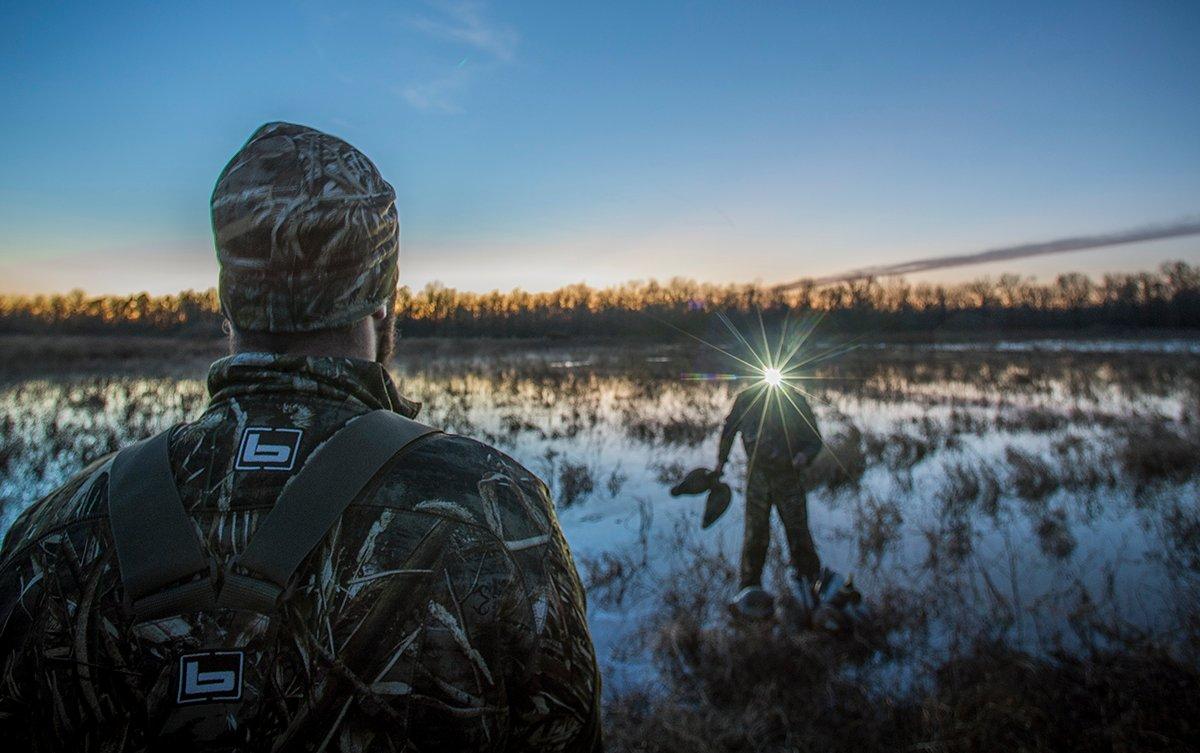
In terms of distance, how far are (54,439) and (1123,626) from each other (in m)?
12.9

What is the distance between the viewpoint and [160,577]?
3.54 ft

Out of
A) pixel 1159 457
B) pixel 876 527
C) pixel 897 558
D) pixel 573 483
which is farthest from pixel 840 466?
pixel 1159 457

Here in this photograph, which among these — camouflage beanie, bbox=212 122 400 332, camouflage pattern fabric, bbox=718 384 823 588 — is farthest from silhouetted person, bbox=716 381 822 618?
camouflage beanie, bbox=212 122 400 332

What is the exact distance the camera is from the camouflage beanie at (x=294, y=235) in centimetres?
134

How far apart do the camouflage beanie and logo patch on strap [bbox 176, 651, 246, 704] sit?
2.08 feet

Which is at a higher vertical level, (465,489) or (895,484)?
(465,489)

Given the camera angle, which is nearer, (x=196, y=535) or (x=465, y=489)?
(x=196, y=535)

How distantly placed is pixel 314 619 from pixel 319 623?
1 cm

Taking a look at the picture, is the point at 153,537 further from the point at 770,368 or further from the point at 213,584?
the point at 770,368

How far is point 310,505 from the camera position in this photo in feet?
3.70

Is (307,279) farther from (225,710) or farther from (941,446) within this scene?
(941,446)

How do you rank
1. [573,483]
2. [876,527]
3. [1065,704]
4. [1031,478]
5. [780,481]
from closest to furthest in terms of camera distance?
1. [1065,704]
2. [780,481]
3. [876,527]
4. [573,483]
5. [1031,478]

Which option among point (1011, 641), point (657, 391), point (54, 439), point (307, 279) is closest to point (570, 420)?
point (657, 391)

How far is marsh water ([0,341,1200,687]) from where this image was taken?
4.84 m
